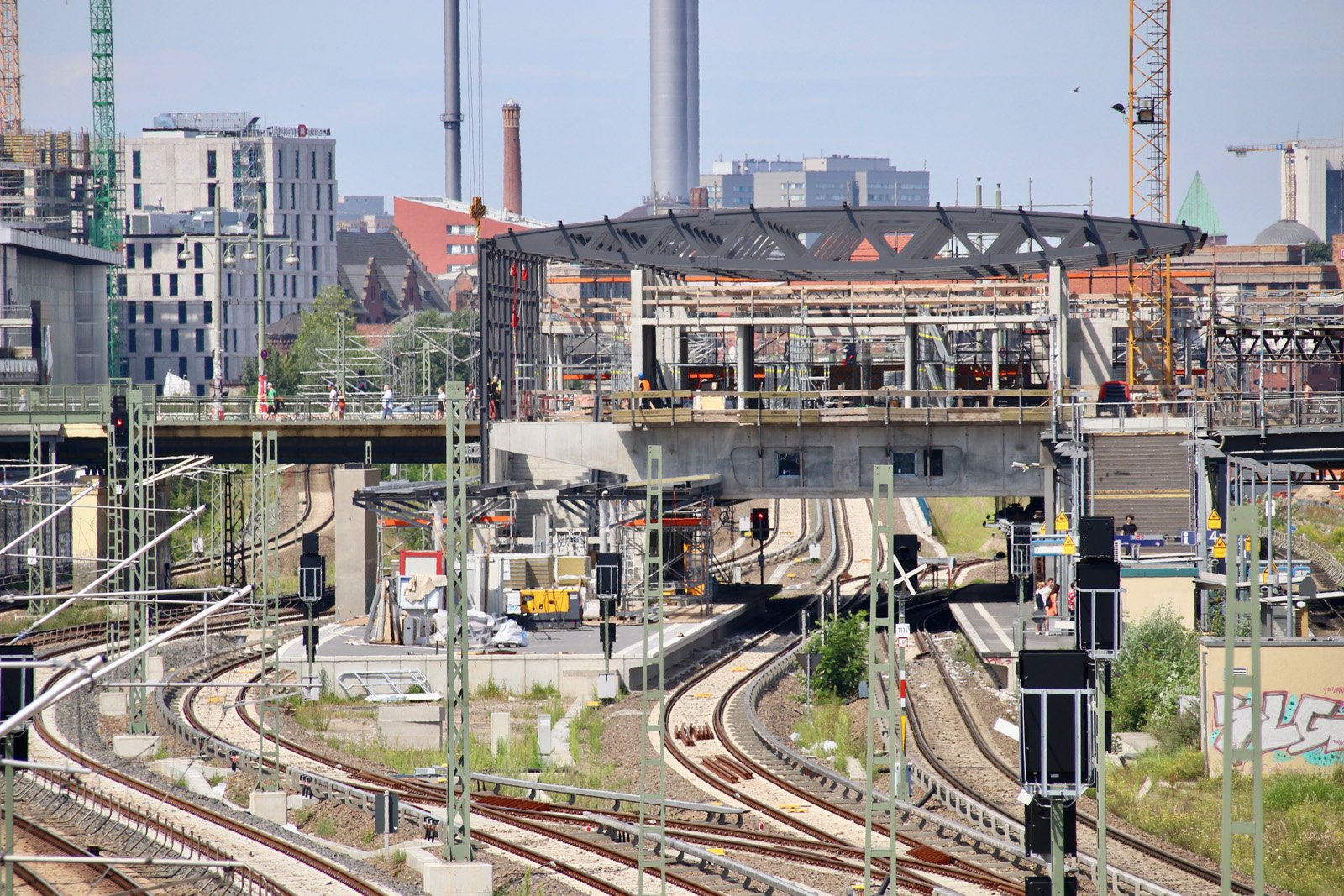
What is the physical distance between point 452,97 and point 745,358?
122m

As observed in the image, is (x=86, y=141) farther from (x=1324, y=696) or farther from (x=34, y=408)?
(x=1324, y=696)

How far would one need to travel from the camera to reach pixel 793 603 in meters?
48.6

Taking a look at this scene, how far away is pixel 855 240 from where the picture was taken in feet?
165

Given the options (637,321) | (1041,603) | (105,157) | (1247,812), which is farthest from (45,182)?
(1247,812)

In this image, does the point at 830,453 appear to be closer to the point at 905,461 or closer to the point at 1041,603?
the point at 905,461

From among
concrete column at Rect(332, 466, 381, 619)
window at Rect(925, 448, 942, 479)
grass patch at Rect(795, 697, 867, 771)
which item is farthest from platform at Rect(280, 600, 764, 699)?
window at Rect(925, 448, 942, 479)

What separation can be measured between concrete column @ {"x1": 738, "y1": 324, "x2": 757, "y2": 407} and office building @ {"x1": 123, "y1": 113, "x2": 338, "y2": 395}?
71841 millimetres

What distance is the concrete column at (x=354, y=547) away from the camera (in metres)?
47.0

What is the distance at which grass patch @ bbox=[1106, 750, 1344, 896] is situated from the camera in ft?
63.4

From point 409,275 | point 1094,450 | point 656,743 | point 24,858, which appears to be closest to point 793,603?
point 1094,450

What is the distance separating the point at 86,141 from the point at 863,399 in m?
62.3

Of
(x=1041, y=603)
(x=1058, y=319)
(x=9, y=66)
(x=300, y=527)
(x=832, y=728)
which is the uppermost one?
(x=9, y=66)

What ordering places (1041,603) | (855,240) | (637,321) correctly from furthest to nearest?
(855,240)
(637,321)
(1041,603)

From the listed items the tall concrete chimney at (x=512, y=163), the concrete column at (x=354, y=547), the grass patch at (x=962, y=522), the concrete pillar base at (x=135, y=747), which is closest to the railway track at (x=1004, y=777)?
the concrete pillar base at (x=135, y=747)
